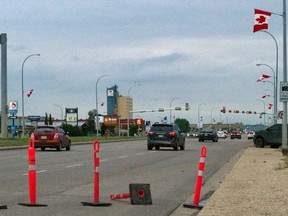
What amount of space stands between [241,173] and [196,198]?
291 inches

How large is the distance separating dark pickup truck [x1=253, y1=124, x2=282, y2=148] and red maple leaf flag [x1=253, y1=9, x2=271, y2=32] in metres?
10.9

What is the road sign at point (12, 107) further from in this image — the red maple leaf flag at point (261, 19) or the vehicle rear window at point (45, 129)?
the red maple leaf flag at point (261, 19)

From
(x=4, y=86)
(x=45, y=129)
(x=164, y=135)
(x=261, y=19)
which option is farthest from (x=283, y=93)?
(x=4, y=86)

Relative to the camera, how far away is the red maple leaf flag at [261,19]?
34188mm

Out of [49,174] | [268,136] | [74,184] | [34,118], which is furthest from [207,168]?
[34,118]

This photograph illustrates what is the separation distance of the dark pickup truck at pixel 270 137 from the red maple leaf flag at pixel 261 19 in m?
10.9

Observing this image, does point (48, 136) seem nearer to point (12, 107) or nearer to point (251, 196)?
point (251, 196)

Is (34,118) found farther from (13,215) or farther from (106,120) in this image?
(13,215)

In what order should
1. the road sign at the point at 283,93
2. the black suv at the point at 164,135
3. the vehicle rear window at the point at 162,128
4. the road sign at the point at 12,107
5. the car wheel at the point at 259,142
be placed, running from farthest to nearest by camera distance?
1. the road sign at the point at 12,107
2. the car wheel at the point at 259,142
3. the vehicle rear window at the point at 162,128
4. the black suv at the point at 164,135
5. the road sign at the point at 283,93

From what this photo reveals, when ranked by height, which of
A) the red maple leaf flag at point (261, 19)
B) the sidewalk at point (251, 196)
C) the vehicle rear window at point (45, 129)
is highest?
the red maple leaf flag at point (261, 19)

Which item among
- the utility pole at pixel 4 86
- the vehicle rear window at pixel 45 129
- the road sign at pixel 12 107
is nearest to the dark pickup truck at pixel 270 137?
the vehicle rear window at pixel 45 129

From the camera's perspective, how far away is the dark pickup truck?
43.2 meters

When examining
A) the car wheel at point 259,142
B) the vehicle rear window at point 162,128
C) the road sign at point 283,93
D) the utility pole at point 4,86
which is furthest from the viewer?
the utility pole at point 4,86

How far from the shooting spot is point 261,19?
3438 cm
